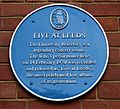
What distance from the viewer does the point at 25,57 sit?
7.39ft

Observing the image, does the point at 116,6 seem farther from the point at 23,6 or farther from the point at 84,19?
the point at 23,6

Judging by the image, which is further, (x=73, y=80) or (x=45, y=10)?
(x=45, y=10)

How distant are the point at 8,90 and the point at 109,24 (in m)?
0.77

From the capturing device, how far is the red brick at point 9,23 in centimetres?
235

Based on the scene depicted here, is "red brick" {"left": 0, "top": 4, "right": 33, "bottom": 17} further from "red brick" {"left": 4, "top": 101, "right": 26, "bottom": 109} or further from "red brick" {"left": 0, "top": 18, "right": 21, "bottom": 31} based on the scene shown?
"red brick" {"left": 4, "top": 101, "right": 26, "bottom": 109}

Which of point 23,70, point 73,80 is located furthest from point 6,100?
point 73,80

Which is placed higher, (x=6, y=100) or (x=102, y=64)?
(x=102, y=64)

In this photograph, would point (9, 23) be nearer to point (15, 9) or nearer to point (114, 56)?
point (15, 9)

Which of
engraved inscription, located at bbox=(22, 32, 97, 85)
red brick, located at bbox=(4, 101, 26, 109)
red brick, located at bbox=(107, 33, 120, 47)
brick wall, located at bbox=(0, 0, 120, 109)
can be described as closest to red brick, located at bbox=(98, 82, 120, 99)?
brick wall, located at bbox=(0, 0, 120, 109)

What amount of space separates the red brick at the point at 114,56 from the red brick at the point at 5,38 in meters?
0.66

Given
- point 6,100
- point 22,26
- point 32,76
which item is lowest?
point 6,100

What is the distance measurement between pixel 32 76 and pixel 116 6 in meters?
0.73

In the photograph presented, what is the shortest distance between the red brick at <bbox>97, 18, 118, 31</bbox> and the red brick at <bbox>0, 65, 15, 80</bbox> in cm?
67

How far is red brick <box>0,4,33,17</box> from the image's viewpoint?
93.9 inches
